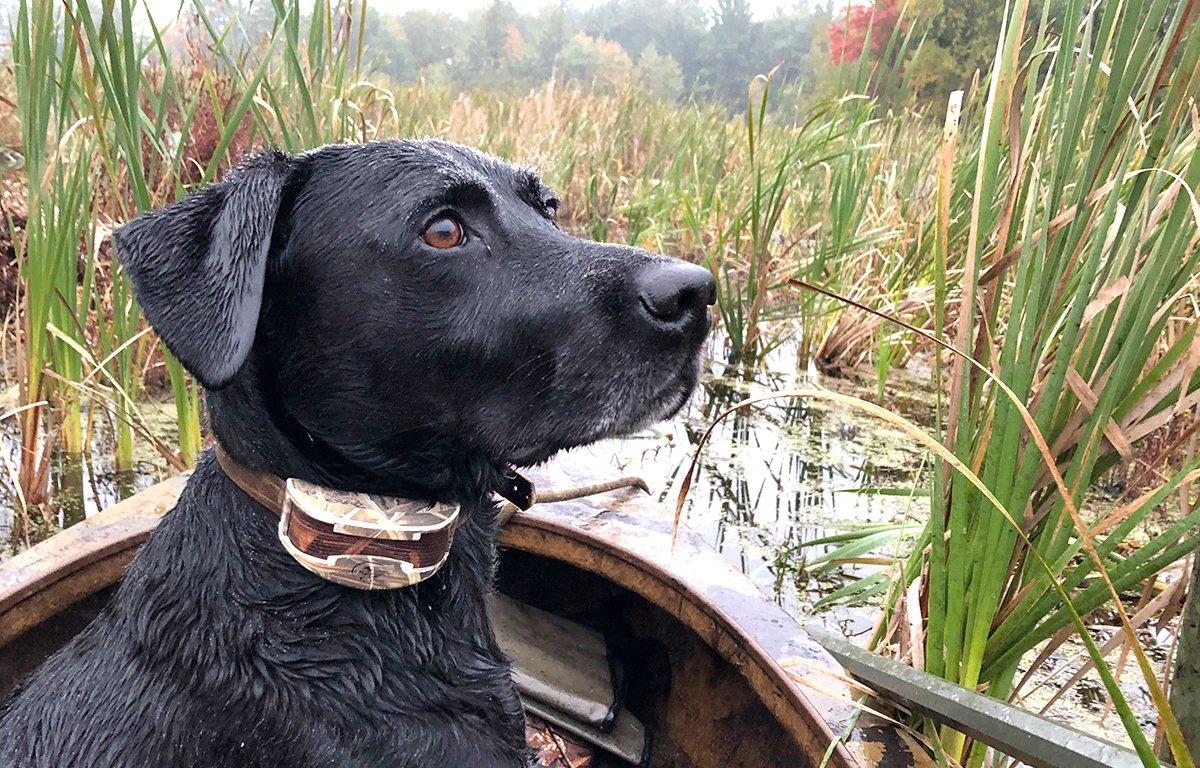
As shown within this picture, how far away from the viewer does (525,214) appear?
1507 millimetres

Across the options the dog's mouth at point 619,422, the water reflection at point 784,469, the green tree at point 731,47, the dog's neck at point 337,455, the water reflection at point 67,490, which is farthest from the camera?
the green tree at point 731,47

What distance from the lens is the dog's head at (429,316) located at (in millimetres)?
1297

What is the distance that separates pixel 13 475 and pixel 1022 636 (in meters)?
2.66

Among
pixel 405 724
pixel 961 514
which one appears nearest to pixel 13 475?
pixel 405 724

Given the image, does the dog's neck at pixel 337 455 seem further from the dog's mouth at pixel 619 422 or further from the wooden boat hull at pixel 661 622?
the wooden boat hull at pixel 661 622

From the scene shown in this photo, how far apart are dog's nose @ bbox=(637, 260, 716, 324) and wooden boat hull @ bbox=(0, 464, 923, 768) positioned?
0.63 metres

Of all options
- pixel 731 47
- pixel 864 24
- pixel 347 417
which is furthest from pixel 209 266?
pixel 731 47

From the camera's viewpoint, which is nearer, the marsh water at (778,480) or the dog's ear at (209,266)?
the dog's ear at (209,266)

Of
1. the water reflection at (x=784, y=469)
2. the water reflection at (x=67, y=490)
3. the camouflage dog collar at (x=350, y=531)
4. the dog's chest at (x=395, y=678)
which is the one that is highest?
the camouflage dog collar at (x=350, y=531)

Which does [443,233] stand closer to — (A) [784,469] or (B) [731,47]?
(A) [784,469]

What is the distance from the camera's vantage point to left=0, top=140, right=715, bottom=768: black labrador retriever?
118 cm

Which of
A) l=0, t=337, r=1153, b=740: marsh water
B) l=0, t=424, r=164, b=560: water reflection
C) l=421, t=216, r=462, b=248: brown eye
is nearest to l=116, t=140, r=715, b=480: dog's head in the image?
l=421, t=216, r=462, b=248: brown eye

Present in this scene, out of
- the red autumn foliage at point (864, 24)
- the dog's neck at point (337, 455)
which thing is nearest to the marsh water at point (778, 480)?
the dog's neck at point (337, 455)

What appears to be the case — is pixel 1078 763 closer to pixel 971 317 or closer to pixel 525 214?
pixel 971 317
